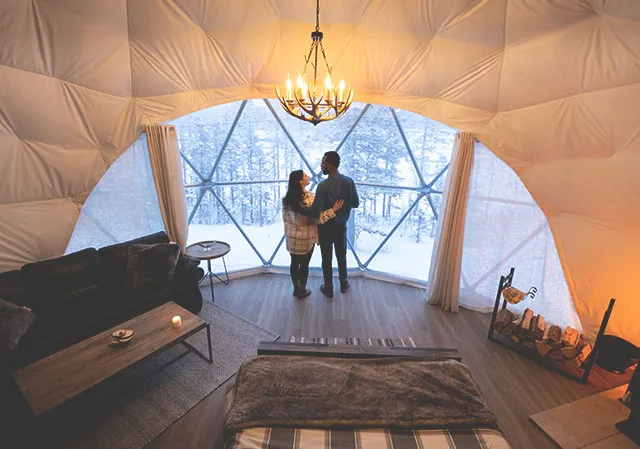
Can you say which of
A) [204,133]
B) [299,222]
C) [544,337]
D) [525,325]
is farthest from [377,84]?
[544,337]

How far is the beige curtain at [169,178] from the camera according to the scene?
443 centimetres

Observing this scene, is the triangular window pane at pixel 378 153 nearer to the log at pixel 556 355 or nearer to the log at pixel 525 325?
the log at pixel 525 325

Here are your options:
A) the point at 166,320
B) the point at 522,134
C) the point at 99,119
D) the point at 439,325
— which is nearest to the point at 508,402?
the point at 439,325

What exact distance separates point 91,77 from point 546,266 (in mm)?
5896

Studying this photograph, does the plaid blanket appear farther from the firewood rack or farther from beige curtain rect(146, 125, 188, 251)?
beige curtain rect(146, 125, 188, 251)

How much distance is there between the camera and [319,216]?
470cm

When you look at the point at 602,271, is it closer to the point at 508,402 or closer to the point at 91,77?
the point at 508,402

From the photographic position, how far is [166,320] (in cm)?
352

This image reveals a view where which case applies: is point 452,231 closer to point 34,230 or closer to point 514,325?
point 514,325

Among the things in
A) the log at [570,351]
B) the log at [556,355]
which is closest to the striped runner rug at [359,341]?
the log at [556,355]

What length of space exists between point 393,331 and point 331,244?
1.52 m

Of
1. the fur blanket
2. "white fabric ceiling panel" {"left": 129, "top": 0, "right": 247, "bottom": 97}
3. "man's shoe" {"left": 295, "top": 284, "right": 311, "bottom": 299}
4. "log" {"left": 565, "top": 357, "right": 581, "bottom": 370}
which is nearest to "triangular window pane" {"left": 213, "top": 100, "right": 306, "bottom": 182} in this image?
"white fabric ceiling panel" {"left": 129, "top": 0, "right": 247, "bottom": 97}

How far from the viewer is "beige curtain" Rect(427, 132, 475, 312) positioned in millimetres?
4402

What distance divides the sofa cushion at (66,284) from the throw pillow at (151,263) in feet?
1.23
